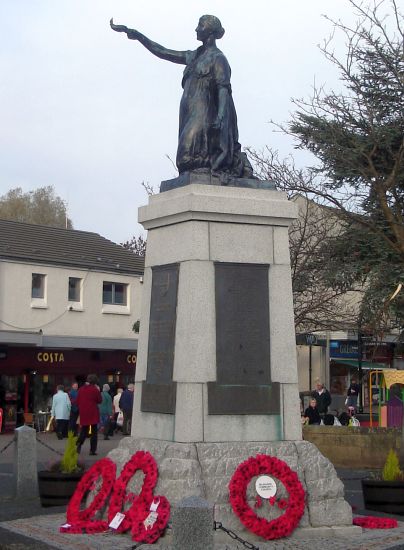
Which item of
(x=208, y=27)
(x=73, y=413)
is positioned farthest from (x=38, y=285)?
(x=208, y=27)

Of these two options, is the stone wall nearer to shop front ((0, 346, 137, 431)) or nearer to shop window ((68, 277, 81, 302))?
shop front ((0, 346, 137, 431))

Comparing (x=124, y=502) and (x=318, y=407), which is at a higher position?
(x=318, y=407)

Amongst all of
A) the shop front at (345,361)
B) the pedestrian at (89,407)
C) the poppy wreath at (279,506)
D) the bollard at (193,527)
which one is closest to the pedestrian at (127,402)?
the pedestrian at (89,407)

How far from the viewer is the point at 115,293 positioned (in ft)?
134

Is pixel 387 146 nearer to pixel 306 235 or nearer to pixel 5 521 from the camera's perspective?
pixel 306 235

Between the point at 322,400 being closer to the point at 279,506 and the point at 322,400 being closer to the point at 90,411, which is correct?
the point at 90,411

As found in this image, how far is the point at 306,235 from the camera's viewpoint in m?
30.9

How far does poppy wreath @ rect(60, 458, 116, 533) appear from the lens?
10773 mm

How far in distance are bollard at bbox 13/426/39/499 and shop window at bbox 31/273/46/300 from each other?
2199 cm

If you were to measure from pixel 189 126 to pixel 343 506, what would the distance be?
4630 mm

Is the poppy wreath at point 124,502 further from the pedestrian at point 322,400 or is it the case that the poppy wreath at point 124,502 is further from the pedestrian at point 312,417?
the pedestrian at point 322,400

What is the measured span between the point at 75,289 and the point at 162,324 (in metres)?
28.5

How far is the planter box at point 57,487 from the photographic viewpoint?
13.5 m

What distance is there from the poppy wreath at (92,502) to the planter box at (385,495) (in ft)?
11.7
